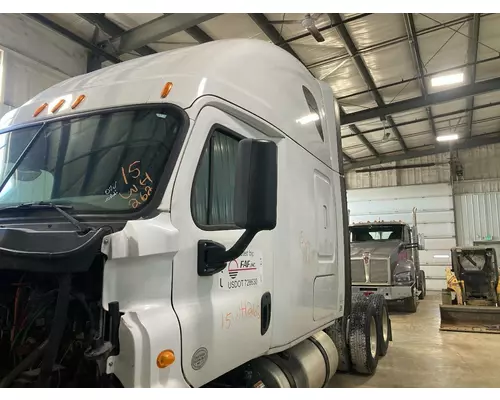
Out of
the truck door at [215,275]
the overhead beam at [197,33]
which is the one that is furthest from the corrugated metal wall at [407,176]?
the truck door at [215,275]

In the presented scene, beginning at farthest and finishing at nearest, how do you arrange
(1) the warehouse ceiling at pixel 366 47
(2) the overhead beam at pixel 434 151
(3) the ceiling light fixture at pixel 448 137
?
(2) the overhead beam at pixel 434 151 < (3) the ceiling light fixture at pixel 448 137 < (1) the warehouse ceiling at pixel 366 47

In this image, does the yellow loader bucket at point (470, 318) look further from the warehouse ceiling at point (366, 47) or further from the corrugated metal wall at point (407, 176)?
the corrugated metal wall at point (407, 176)

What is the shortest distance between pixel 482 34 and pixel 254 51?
26.9 feet

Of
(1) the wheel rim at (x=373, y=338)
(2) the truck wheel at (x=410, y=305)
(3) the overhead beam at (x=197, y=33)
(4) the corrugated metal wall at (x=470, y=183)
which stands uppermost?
(3) the overhead beam at (x=197, y=33)

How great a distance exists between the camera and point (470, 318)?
886 centimetres

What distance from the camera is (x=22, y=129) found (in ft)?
9.08

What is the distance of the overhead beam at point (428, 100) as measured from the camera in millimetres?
11195

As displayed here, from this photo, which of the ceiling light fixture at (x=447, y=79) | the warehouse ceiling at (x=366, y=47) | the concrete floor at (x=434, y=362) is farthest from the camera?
the ceiling light fixture at (x=447, y=79)

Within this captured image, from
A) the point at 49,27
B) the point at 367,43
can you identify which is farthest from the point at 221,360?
the point at 367,43

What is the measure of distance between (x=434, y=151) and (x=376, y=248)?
8.69 m

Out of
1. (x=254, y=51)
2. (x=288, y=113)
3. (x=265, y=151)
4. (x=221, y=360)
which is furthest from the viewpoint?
(x=288, y=113)

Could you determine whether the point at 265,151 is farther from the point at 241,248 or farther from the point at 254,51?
the point at 254,51

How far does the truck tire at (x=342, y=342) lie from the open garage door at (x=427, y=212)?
1300 cm

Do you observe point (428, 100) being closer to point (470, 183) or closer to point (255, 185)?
point (470, 183)
